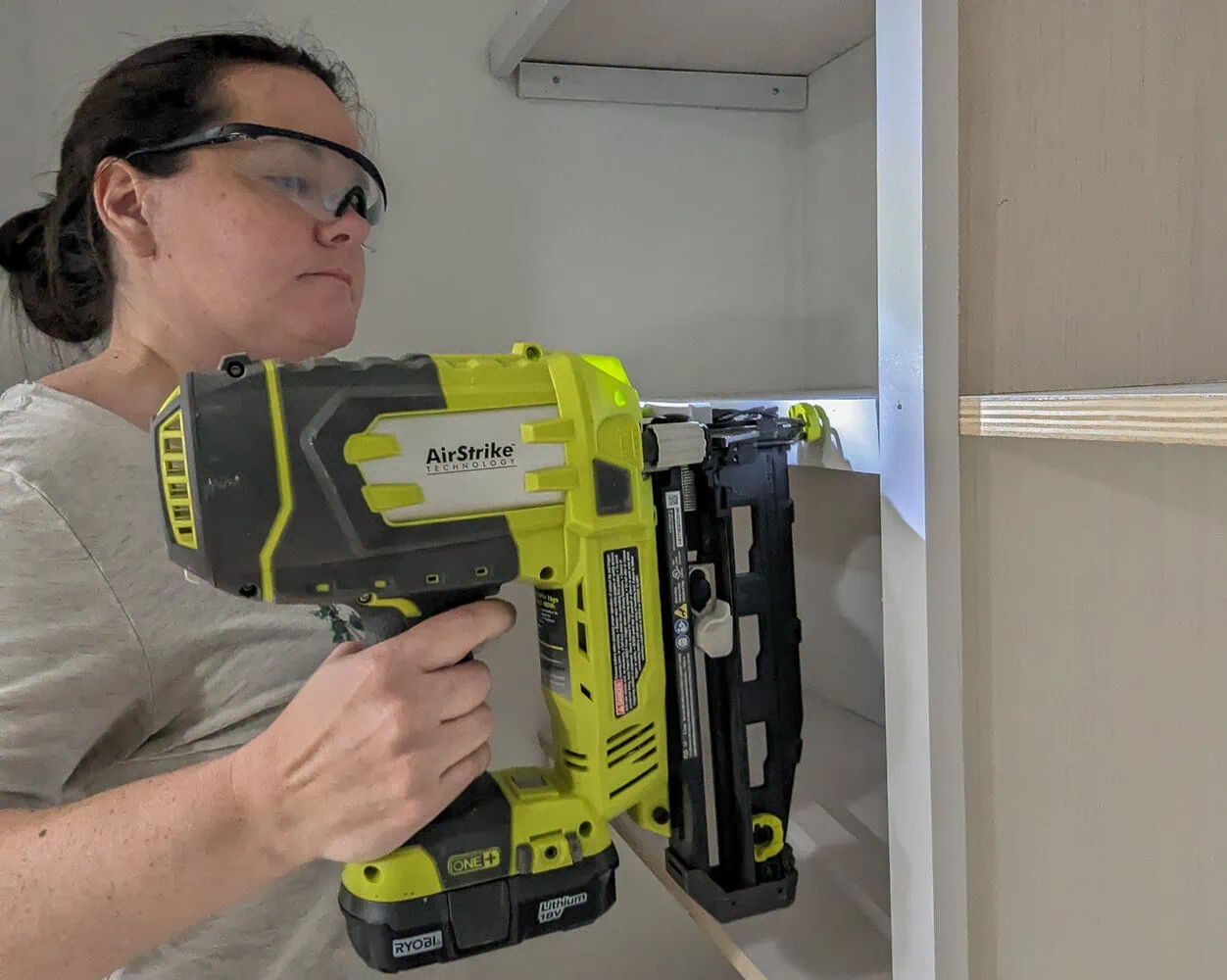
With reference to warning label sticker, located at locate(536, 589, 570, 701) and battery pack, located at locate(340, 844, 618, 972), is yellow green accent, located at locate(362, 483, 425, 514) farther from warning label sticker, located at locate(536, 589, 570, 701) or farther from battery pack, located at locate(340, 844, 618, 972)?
battery pack, located at locate(340, 844, 618, 972)

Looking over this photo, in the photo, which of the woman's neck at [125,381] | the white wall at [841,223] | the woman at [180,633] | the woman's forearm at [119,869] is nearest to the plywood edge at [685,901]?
the woman at [180,633]

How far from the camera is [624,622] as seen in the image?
2.25 feet

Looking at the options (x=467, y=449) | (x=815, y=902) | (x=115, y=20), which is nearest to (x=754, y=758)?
(x=815, y=902)

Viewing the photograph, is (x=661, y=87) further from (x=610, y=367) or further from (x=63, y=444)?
(x=63, y=444)

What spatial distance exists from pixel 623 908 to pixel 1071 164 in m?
1.34

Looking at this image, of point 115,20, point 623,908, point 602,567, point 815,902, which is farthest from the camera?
point 623,908

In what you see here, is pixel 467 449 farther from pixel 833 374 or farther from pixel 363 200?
pixel 833 374

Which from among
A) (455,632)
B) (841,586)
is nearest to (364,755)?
(455,632)

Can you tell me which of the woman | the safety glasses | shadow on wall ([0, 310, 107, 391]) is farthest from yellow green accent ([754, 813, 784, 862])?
shadow on wall ([0, 310, 107, 391])

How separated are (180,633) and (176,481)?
A: 204 millimetres

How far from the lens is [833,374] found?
1.36m

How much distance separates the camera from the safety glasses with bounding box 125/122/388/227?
0.79 metres

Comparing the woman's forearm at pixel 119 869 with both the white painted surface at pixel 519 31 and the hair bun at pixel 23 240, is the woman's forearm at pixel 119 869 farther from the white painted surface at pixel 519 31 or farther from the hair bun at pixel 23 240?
the white painted surface at pixel 519 31

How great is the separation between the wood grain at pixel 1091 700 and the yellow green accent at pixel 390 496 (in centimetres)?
37
